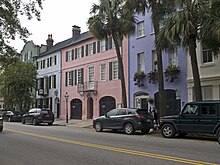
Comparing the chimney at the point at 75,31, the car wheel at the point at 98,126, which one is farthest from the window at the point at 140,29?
the chimney at the point at 75,31

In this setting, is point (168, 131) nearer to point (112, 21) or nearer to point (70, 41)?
point (112, 21)

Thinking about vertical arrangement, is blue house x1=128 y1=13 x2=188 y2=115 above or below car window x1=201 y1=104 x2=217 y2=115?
above

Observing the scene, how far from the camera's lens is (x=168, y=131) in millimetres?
16016

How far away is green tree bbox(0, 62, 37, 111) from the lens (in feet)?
130

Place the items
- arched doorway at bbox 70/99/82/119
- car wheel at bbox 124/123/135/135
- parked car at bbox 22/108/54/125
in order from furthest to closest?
1. arched doorway at bbox 70/99/82/119
2. parked car at bbox 22/108/54/125
3. car wheel at bbox 124/123/135/135

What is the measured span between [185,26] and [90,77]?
19014 mm

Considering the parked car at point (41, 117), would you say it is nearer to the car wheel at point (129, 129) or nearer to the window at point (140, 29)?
the window at point (140, 29)

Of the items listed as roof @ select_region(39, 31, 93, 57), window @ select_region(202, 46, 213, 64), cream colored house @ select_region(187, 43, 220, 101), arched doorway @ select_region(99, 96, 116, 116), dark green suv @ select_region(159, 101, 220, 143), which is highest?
roof @ select_region(39, 31, 93, 57)

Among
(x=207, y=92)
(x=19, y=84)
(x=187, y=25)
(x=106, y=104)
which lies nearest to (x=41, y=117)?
(x=106, y=104)

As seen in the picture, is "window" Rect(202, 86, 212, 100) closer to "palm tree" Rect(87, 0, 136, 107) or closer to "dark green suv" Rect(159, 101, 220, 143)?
"palm tree" Rect(87, 0, 136, 107)

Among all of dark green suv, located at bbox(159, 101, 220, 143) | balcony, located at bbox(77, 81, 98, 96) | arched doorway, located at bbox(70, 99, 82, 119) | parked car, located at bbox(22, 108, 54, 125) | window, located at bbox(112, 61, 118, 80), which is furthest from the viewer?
arched doorway, located at bbox(70, 99, 82, 119)

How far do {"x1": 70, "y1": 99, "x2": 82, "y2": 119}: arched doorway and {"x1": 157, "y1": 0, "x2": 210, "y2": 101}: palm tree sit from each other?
64.1 feet

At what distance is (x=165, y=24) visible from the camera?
1759 cm

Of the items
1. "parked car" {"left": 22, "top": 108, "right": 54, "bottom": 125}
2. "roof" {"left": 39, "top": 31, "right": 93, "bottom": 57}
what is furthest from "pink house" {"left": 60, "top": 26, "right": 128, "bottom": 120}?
"parked car" {"left": 22, "top": 108, "right": 54, "bottom": 125}
